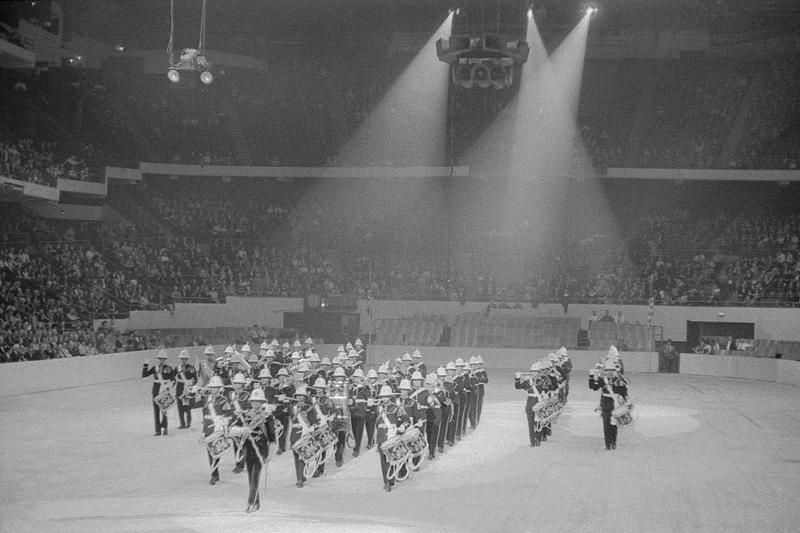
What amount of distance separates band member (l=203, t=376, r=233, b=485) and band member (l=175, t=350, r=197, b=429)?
20.7 ft

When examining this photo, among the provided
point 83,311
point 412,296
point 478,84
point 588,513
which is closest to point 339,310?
point 412,296

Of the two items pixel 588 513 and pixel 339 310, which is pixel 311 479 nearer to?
pixel 588 513

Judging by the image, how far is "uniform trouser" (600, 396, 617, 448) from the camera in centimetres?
2189

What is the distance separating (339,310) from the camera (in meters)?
48.4

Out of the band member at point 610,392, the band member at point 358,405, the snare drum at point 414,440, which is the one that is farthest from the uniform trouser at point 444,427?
the band member at point 610,392

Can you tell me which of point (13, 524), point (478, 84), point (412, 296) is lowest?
point (13, 524)

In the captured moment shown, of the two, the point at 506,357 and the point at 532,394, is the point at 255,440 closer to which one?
the point at 532,394

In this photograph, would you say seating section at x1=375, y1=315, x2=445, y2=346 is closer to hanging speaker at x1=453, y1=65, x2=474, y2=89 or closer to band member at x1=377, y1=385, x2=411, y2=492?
hanging speaker at x1=453, y1=65, x2=474, y2=89

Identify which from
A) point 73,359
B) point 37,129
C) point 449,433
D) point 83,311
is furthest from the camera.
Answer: point 37,129

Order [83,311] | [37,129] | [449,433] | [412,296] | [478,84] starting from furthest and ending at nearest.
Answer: [412,296]
[37,129]
[83,311]
[478,84]
[449,433]

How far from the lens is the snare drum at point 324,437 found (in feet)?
58.4

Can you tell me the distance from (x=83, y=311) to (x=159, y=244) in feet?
34.5

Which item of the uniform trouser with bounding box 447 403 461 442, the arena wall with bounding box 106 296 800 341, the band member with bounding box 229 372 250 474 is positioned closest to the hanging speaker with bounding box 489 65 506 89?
the uniform trouser with bounding box 447 403 461 442

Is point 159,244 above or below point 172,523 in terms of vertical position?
above
